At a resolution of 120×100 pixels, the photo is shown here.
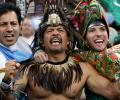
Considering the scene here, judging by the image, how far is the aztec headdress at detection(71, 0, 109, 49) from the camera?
→ 12.5ft

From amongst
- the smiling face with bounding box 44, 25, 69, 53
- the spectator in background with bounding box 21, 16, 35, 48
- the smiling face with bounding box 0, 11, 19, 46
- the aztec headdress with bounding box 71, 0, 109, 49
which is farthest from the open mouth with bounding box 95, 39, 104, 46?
the spectator in background with bounding box 21, 16, 35, 48

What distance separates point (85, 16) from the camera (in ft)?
12.6

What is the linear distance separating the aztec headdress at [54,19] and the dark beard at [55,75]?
8.2 inches

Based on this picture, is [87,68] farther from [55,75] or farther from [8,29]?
[8,29]

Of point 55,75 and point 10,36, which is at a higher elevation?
point 10,36

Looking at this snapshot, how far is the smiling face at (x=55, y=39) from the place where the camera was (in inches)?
144

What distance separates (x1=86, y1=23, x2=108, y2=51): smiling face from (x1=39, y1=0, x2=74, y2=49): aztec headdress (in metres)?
0.15

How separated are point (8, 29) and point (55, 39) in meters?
0.54

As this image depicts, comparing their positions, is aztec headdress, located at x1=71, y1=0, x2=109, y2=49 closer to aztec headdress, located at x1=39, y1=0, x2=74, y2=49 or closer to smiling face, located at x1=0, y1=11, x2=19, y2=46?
aztec headdress, located at x1=39, y1=0, x2=74, y2=49

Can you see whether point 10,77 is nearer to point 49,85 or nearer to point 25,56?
point 49,85

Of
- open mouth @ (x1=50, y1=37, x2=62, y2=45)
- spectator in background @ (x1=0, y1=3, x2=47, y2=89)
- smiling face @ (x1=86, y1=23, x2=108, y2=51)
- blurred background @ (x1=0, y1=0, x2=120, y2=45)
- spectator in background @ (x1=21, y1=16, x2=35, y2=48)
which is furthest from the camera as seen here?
spectator in background @ (x1=21, y1=16, x2=35, y2=48)

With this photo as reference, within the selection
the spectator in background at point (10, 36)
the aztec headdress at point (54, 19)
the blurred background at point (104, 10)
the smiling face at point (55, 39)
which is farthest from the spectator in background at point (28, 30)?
the smiling face at point (55, 39)

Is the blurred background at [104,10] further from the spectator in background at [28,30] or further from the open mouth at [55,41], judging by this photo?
the open mouth at [55,41]

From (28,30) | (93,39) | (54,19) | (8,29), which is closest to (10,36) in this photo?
(8,29)
